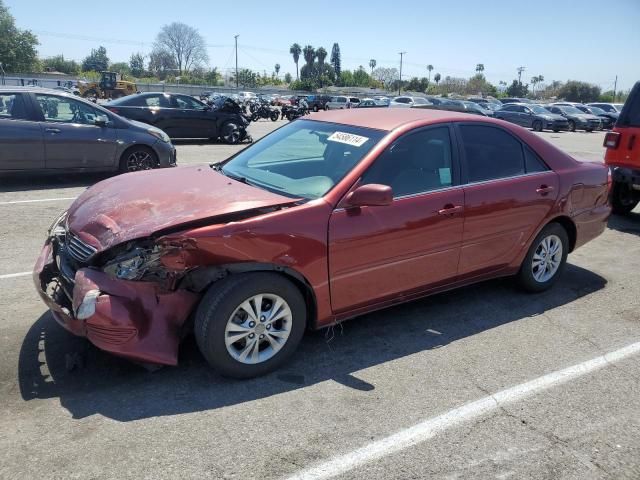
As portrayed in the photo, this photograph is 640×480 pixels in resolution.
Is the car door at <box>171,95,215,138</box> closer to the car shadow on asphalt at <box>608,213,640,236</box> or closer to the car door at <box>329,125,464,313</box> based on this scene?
the car shadow on asphalt at <box>608,213,640,236</box>

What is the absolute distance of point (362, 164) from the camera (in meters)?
3.86

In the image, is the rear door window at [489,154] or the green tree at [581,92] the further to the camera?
the green tree at [581,92]

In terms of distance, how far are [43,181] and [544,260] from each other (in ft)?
27.7

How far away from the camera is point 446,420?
10.3ft

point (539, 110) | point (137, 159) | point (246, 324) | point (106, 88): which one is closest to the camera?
point (246, 324)

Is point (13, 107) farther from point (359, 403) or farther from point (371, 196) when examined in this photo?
point (359, 403)

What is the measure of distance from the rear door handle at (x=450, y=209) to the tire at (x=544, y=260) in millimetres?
1121

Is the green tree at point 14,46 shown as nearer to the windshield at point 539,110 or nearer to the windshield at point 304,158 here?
the windshield at point 539,110

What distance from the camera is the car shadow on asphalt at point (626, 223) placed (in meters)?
7.94

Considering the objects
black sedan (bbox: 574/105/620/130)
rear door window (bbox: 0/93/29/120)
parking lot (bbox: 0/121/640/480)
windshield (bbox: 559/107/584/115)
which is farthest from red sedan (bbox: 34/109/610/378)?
black sedan (bbox: 574/105/620/130)

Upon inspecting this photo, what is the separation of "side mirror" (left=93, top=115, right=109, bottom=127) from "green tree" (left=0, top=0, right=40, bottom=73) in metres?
83.9

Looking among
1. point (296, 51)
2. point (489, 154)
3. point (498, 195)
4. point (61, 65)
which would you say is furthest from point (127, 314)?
point (296, 51)

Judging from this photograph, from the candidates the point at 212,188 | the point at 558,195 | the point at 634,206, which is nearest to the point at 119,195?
the point at 212,188

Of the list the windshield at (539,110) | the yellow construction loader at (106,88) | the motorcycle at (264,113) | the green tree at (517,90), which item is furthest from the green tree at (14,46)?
the green tree at (517,90)
